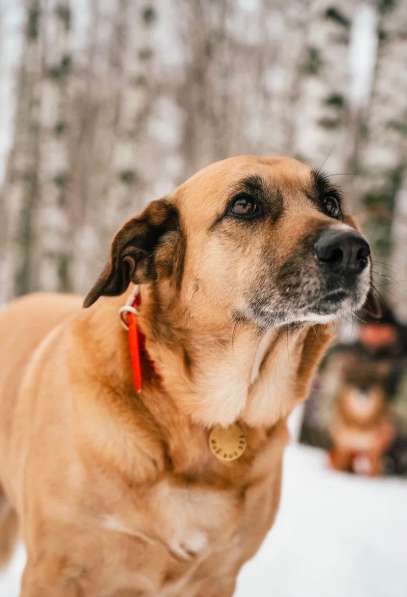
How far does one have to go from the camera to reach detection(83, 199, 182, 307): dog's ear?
6.42 feet

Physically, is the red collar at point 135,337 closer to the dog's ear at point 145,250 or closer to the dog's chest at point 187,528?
the dog's ear at point 145,250

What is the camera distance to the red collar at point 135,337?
1911 millimetres

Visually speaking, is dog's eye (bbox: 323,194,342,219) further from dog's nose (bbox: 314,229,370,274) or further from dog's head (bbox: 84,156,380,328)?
dog's nose (bbox: 314,229,370,274)

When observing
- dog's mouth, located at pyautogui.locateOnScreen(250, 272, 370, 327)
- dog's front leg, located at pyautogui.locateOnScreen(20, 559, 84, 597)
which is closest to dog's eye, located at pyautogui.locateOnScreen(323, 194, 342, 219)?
dog's mouth, located at pyautogui.locateOnScreen(250, 272, 370, 327)

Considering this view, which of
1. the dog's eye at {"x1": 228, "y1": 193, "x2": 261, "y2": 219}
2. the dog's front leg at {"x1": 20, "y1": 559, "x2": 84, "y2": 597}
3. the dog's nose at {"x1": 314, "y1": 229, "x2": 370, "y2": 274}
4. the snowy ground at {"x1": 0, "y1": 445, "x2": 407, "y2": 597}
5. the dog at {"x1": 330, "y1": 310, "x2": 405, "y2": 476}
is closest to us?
the dog's nose at {"x1": 314, "y1": 229, "x2": 370, "y2": 274}

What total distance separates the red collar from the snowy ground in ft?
4.73

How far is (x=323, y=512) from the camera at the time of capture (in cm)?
354

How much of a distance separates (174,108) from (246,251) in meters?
7.68

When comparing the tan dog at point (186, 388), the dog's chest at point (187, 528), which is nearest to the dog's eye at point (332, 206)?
the tan dog at point (186, 388)

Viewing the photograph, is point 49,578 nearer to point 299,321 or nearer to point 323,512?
point 299,321

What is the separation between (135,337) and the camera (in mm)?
1925

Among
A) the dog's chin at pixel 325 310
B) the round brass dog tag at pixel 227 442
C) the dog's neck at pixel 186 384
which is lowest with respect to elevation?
the round brass dog tag at pixel 227 442

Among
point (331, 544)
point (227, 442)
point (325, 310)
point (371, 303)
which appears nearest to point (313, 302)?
point (325, 310)

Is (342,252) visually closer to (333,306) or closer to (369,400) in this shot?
(333,306)
